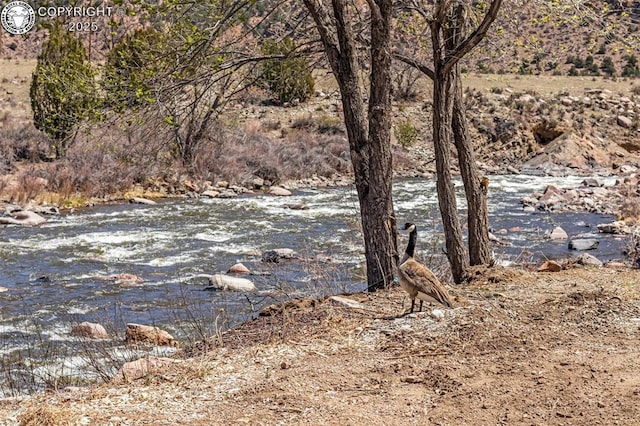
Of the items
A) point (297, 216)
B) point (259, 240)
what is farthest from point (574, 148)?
point (259, 240)

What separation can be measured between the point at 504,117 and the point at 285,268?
2419 cm

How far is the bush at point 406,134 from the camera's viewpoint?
32.4 meters

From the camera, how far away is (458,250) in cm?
924

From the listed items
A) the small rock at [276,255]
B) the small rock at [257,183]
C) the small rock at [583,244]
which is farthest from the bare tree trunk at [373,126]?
the small rock at [257,183]

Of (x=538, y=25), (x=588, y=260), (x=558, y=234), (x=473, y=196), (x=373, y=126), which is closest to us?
(x=373, y=126)

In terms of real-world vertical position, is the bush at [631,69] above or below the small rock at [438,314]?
above

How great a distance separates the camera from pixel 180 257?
50.1 feet

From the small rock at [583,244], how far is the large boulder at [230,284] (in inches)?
276

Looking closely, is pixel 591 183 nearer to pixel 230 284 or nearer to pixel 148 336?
pixel 230 284

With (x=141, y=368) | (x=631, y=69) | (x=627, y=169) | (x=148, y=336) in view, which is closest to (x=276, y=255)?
(x=148, y=336)

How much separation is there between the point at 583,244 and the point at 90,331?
1035 centimetres

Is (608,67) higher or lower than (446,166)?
higher

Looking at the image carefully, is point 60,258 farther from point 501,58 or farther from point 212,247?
point 501,58

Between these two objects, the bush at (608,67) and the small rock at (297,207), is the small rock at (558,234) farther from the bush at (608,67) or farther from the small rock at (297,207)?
the bush at (608,67)
